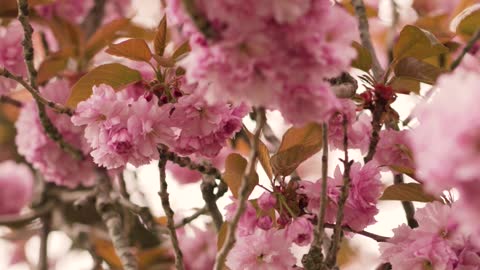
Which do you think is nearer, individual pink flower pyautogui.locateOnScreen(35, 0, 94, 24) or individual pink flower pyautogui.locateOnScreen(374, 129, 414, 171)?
individual pink flower pyautogui.locateOnScreen(374, 129, 414, 171)

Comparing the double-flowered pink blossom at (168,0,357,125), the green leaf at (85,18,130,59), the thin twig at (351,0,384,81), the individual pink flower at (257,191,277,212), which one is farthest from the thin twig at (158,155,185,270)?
the green leaf at (85,18,130,59)

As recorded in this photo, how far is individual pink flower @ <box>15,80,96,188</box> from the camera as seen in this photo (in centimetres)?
155

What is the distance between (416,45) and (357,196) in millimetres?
237

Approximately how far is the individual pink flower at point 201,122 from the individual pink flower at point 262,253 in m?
0.14

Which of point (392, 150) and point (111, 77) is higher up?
point (111, 77)

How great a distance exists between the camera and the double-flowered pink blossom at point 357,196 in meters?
1.05

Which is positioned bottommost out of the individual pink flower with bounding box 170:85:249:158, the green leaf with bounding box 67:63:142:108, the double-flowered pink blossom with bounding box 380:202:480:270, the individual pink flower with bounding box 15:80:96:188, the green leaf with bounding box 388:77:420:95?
the double-flowered pink blossom with bounding box 380:202:480:270

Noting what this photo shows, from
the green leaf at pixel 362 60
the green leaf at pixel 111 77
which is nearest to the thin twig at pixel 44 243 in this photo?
the green leaf at pixel 111 77

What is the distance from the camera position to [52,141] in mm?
1603

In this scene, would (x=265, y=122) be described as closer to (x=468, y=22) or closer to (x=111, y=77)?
(x=111, y=77)

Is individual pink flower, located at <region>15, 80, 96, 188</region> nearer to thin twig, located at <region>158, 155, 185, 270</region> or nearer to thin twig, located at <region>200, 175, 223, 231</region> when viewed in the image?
thin twig, located at <region>200, 175, 223, 231</region>

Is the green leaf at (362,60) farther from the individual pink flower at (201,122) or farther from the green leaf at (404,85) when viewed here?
the individual pink flower at (201,122)

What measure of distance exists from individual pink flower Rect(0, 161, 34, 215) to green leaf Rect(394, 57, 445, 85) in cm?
171

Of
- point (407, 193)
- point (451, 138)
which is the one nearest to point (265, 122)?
point (407, 193)
